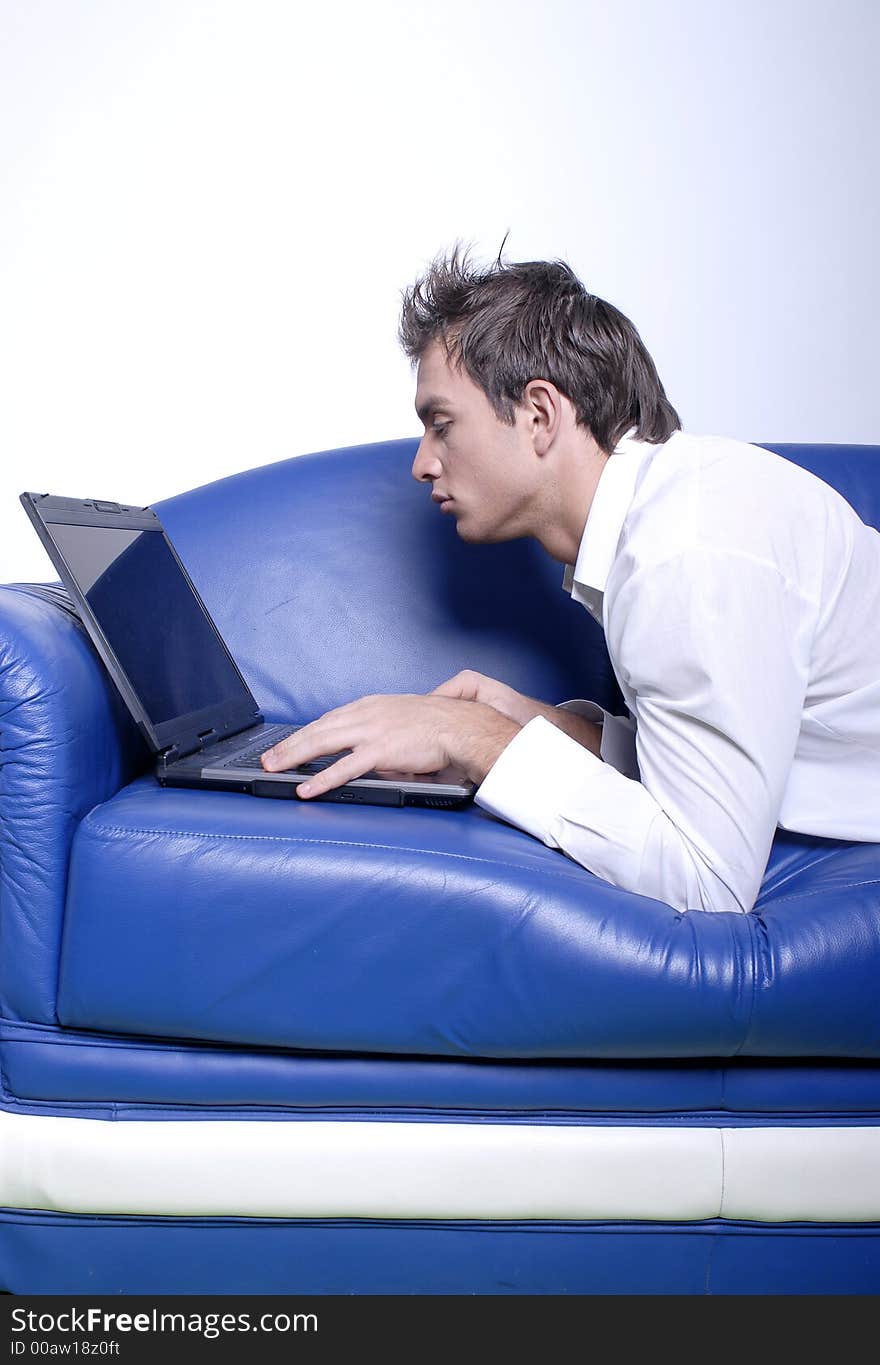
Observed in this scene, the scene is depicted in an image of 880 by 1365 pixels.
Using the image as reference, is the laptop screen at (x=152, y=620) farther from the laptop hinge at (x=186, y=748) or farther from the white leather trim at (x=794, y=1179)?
the white leather trim at (x=794, y=1179)

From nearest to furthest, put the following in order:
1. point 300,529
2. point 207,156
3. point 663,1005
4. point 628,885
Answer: point 663,1005 < point 628,885 < point 300,529 < point 207,156

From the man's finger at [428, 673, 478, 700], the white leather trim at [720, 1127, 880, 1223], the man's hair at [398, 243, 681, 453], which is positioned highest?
the man's hair at [398, 243, 681, 453]

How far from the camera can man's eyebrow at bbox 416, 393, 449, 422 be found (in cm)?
159

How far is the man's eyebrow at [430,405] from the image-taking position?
159 centimetres

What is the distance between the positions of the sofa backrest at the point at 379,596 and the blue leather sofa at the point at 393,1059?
67 centimetres

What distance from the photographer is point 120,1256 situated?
121 cm

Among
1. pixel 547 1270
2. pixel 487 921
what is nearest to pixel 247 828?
pixel 487 921

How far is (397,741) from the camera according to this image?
1377 mm

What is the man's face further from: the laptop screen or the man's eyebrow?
the laptop screen

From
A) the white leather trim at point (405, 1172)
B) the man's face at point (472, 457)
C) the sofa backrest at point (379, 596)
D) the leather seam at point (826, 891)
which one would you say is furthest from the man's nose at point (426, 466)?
the white leather trim at point (405, 1172)

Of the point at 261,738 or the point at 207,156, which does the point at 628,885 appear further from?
the point at 207,156

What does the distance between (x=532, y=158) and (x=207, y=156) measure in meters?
0.70

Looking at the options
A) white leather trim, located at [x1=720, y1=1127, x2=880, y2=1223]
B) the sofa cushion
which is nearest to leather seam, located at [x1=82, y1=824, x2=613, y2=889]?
the sofa cushion

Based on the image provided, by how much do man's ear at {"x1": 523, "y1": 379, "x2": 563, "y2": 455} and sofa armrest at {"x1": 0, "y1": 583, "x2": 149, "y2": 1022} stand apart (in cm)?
68
